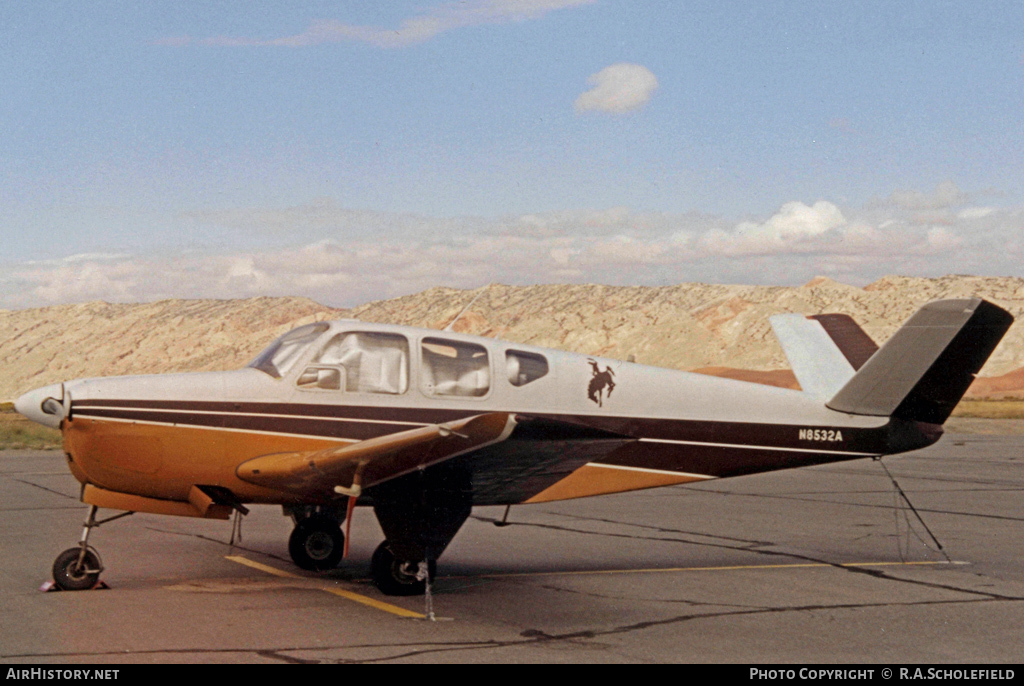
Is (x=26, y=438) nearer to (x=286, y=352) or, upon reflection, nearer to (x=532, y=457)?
(x=286, y=352)

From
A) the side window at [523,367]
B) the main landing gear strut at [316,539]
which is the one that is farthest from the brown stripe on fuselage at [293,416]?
the main landing gear strut at [316,539]

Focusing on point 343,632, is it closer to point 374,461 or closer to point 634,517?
point 374,461

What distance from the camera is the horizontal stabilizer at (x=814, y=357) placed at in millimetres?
10141

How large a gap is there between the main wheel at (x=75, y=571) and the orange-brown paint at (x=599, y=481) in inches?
147

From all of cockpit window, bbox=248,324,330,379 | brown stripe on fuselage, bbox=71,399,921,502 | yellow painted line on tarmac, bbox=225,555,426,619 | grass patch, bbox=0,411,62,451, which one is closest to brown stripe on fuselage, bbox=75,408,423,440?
brown stripe on fuselage, bbox=71,399,921,502

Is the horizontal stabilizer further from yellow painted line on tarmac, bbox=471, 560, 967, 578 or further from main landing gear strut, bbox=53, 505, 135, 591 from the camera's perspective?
main landing gear strut, bbox=53, 505, 135, 591

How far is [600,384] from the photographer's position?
8953 mm

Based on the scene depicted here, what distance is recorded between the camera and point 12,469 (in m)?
21.5

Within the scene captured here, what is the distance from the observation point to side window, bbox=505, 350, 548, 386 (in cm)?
859

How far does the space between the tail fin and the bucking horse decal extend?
2264 mm

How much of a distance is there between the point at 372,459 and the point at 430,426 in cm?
66

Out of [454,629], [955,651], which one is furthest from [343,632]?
[955,651]

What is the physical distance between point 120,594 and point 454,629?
9.55 feet

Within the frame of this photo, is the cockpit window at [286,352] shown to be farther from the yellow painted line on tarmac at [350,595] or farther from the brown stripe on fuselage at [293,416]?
the yellow painted line on tarmac at [350,595]
